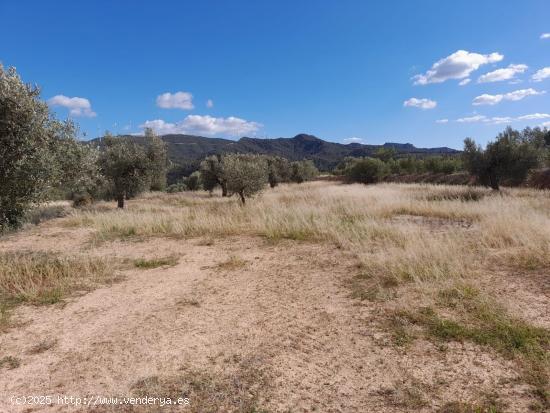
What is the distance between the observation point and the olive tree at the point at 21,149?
7.91 m

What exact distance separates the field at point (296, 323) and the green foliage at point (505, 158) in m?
18.4

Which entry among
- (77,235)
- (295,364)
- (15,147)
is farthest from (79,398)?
(77,235)

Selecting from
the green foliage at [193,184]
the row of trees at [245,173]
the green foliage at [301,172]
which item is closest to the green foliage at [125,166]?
the row of trees at [245,173]

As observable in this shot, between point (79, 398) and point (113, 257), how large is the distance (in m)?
6.85

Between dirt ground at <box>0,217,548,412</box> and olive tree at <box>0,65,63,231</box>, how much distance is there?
3.12 m

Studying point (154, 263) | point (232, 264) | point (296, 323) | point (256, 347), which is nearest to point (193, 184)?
point (154, 263)

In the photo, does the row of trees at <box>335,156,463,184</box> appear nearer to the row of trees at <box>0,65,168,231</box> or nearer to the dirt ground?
the row of trees at <box>0,65,168,231</box>

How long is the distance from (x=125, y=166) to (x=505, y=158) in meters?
27.6

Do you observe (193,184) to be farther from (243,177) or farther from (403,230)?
(403,230)

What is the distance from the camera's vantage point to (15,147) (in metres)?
8.09

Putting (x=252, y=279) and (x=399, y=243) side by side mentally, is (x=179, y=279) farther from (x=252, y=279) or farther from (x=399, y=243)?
(x=399, y=243)

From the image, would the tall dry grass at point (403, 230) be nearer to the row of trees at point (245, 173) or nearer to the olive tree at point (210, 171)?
the row of trees at point (245, 173)

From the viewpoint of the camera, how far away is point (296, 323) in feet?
18.9

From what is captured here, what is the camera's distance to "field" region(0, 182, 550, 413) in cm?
398
